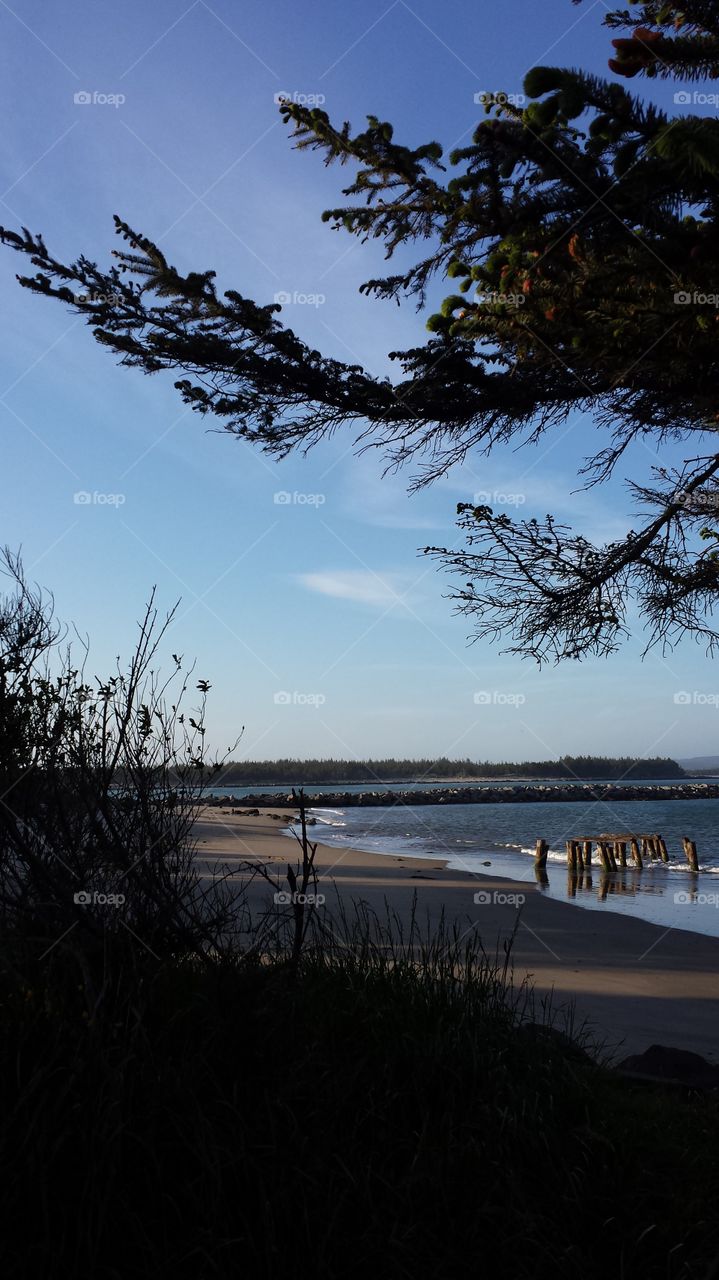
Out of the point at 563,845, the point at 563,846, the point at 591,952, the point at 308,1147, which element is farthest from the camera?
the point at 563,845

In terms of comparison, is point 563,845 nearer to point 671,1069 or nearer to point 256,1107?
point 671,1069

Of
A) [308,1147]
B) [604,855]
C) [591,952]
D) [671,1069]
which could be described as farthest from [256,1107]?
[604,855]

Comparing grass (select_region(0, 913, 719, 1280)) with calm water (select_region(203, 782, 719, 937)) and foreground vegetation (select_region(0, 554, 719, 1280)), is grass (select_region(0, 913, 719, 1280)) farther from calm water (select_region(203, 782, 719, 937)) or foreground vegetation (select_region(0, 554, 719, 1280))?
calm water (select_region(203, 782, 719, 937))

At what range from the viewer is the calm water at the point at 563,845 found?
1953cm

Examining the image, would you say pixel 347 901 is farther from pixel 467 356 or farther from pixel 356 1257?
pixel 356 1257

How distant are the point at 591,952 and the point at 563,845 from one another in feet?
91.0

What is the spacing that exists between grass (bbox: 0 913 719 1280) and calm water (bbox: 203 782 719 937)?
12.3 m

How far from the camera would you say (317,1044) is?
4.05 m

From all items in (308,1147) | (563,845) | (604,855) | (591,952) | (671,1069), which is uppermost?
(308,1147)

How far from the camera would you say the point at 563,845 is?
127ft

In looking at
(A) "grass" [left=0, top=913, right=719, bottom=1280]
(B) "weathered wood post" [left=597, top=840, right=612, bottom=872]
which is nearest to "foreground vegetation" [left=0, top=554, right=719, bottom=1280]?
(A) "grass" [left=0, top=913, right=719, bottom=1280]

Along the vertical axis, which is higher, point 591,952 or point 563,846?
point 591,952

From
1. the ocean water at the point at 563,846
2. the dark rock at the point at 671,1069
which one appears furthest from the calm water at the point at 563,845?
the dark rock at the point at 671,1069

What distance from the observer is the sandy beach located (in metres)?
8.02
